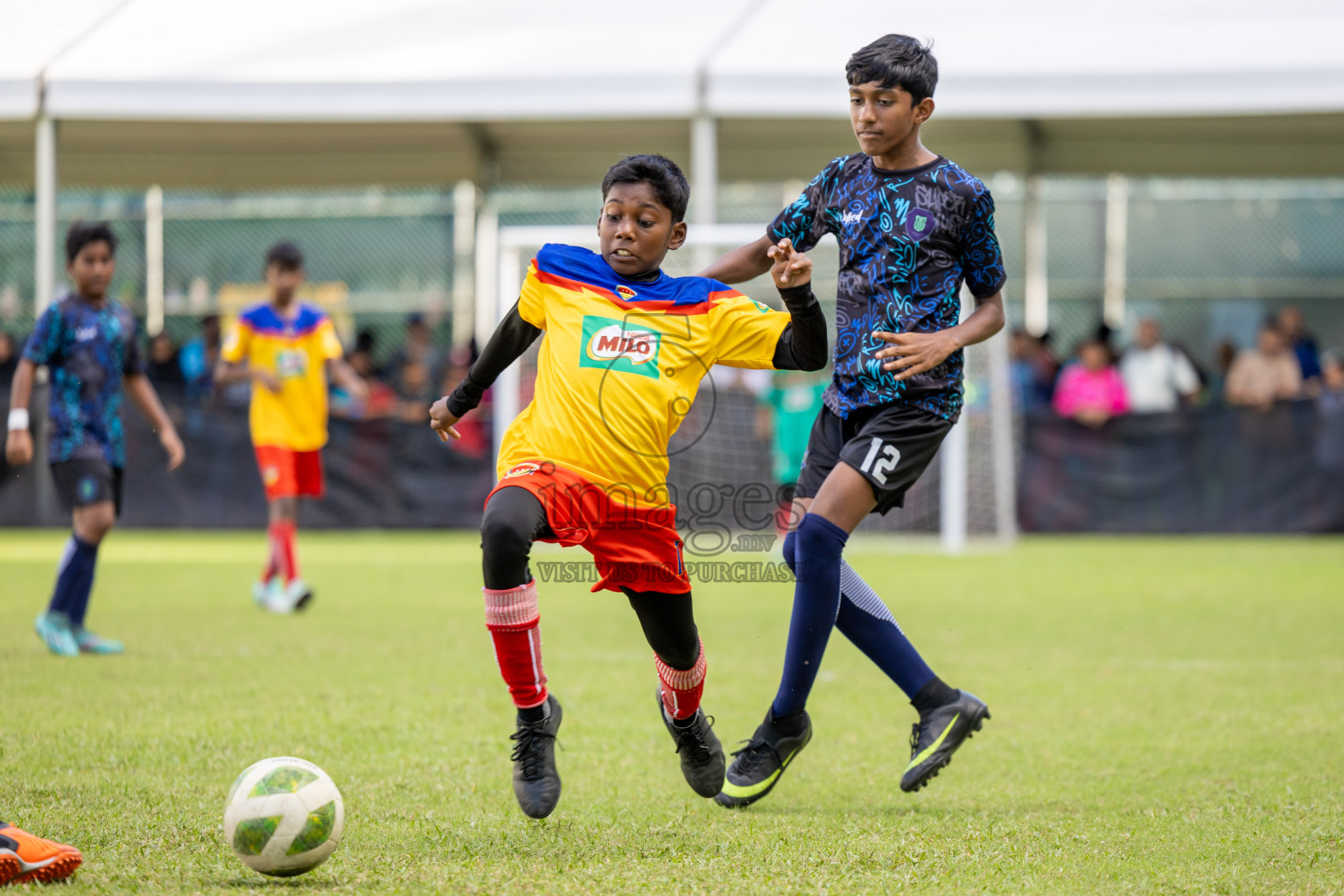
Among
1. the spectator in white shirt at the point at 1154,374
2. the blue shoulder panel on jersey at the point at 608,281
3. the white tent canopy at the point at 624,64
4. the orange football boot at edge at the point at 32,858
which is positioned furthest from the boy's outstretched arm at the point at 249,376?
the spectator in white shirt at the point at 1154,374

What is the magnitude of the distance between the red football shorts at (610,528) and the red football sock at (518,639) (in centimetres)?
19

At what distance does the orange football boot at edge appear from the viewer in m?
2.86

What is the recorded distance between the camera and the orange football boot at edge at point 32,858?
9.37 ft

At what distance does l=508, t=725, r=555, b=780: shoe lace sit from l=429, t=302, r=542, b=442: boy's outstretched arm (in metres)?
0.80

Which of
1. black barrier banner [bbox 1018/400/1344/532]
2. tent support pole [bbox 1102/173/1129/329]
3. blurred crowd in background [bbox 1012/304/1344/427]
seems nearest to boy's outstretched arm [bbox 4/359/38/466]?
black barrier banner [bbox 1018/400/1344/532]

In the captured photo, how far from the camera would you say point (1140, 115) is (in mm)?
13422

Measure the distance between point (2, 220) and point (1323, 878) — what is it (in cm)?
1941

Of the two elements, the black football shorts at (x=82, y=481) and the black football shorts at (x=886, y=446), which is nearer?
the black football shorts at (x=886, y=446)

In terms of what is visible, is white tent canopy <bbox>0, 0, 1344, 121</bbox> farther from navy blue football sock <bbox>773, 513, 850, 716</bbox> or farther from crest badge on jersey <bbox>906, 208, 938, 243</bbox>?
navy blue football sock <bbox>773, 513, 850, 716</bbox>

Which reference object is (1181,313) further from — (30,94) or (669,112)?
(30,94)

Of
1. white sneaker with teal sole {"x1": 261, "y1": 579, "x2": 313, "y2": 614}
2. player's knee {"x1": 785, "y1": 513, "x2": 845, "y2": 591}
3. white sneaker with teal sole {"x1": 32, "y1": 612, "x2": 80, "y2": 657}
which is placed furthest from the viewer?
white sneaker with teal sole {"x1": 261, "y1": 579, "x2": 313, "y2": 614}

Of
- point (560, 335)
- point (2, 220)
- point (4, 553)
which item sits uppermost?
point (2, 220)

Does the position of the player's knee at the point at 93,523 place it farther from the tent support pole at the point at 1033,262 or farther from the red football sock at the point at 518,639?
the tent support pole at the point at 1033,262

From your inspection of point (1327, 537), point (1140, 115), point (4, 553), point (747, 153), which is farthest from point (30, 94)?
point (1327, 537)
